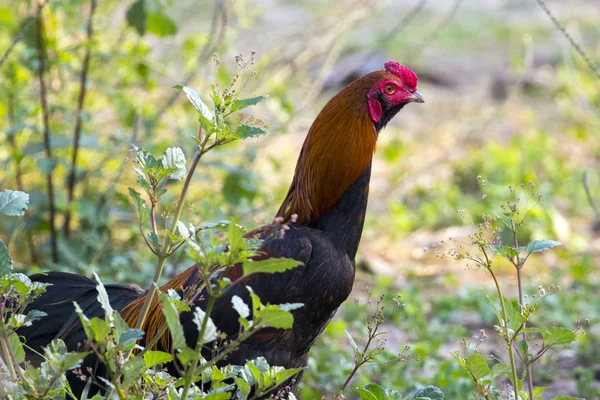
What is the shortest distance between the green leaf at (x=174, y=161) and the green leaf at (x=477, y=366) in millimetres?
982

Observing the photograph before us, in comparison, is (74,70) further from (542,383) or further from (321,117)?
(542,383)

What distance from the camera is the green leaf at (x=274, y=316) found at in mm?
1815

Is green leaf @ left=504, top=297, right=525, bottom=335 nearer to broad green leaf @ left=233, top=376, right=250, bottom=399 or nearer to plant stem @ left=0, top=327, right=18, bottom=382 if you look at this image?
broad green leaf @ left=233, top=376, right=250, bottom=399

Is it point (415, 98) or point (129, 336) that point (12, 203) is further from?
point (415, 98)

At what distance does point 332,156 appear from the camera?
3229 mm

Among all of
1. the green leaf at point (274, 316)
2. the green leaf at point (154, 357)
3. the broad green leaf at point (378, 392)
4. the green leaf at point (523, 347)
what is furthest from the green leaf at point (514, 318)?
the green leaf at point (154, 357)

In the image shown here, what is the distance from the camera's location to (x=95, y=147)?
4.63 meters

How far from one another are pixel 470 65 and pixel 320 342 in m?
8.23

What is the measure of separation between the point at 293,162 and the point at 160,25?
3761mm

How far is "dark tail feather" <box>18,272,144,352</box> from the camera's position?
3170mm

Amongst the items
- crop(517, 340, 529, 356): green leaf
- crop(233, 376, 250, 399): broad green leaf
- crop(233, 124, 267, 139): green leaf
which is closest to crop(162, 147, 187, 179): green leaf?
crop(233, 124, 267, 139): green leaf

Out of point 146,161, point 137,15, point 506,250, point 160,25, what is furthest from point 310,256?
point 160,25

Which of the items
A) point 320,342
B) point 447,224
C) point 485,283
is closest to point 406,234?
point 447,224

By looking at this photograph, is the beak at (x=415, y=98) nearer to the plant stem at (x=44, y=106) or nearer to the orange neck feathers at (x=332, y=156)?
the orange neck feathers at (x=332, y=156)
